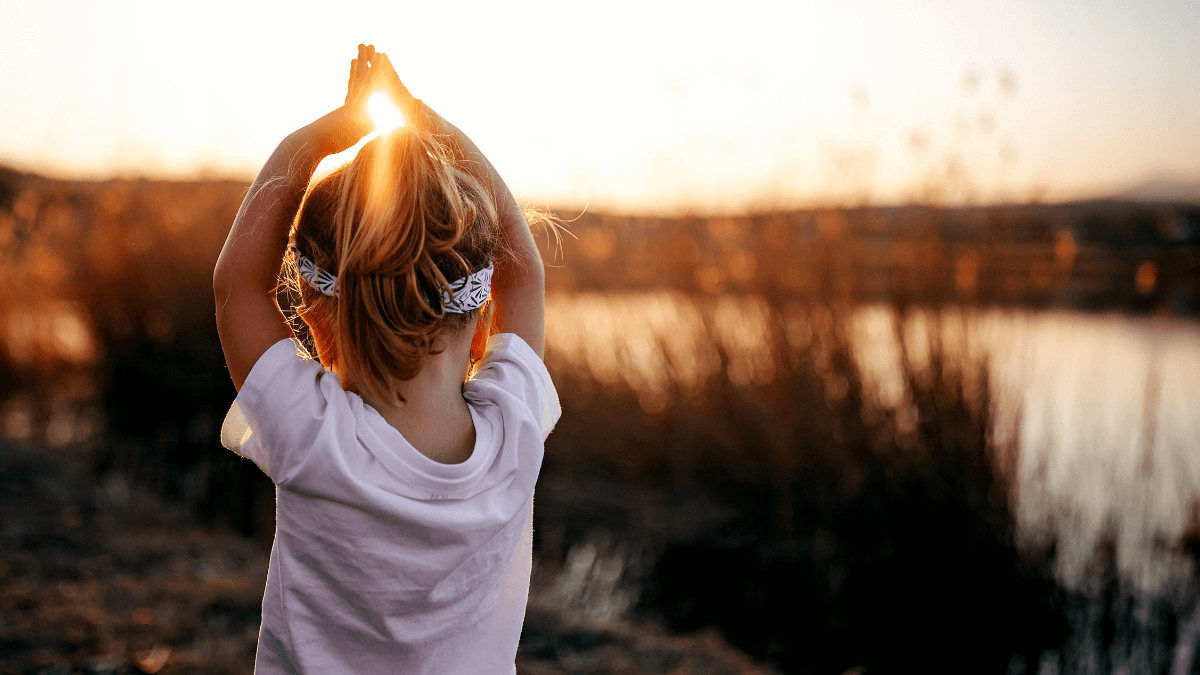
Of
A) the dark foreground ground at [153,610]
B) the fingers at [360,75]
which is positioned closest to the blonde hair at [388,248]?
the fingers at [360,75]

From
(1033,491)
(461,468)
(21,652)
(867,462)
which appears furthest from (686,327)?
(461,468)

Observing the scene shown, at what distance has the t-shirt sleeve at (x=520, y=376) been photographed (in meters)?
1.14

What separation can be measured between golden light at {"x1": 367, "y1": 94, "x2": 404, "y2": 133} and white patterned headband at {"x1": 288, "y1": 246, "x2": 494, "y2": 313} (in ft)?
0.67

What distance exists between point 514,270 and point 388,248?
1.06 feet

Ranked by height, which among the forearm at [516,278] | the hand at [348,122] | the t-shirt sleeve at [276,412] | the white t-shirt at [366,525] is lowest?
the white t-shirt at [366,525]

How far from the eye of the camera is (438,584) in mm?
1022

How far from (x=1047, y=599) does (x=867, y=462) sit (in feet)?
2.62

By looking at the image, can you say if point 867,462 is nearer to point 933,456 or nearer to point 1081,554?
point 933,456

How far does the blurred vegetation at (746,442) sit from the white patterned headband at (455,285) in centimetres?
119

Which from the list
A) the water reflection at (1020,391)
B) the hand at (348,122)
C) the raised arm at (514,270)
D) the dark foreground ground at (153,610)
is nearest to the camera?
the hand at (348,122)

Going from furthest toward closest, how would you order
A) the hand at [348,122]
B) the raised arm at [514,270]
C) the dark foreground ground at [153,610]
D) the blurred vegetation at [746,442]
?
the blurred vegetation at [746,442]
the dark foreground ground at [153,610]
the raised arm at [514,270]
the hand at [348,122]

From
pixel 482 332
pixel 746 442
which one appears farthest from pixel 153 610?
pixel 746 442

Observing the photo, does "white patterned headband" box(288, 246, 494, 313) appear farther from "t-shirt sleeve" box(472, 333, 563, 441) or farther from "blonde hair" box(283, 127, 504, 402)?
"t-shirt sleeve" box(472, 333, 563, 441)

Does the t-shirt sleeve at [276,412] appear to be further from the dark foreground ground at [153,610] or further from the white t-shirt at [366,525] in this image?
the dark foreground ground at [153,610]
